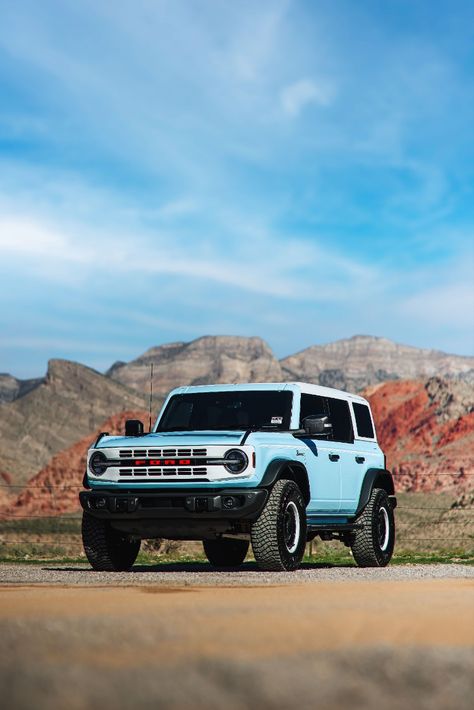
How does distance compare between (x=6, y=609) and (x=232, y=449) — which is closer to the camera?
(x=6, y=609)

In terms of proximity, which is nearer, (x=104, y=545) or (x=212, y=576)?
(x=212, y=576)

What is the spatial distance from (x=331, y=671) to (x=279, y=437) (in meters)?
9.09

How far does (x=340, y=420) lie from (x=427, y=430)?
176 feet

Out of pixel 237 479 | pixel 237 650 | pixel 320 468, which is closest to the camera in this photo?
pixel 237 650

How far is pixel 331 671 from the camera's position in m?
5.19

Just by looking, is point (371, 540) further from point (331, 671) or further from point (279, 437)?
point (331, 671)

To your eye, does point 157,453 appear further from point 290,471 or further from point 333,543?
point 333,543

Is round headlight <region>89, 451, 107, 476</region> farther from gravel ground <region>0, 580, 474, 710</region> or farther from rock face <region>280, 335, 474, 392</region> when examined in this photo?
rock face <region>280, 335, 474, 392</region>

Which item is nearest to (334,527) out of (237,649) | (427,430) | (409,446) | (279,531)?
(279,531)

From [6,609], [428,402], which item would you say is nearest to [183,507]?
[6,609]

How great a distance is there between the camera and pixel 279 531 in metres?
13.6

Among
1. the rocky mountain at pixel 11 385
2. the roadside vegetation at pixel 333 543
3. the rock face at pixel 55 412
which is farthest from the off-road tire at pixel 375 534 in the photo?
the rocky mountain at pixel 11 385

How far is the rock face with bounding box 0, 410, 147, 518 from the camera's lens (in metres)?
60.5

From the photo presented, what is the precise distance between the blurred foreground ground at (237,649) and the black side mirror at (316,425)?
15.5 ft
